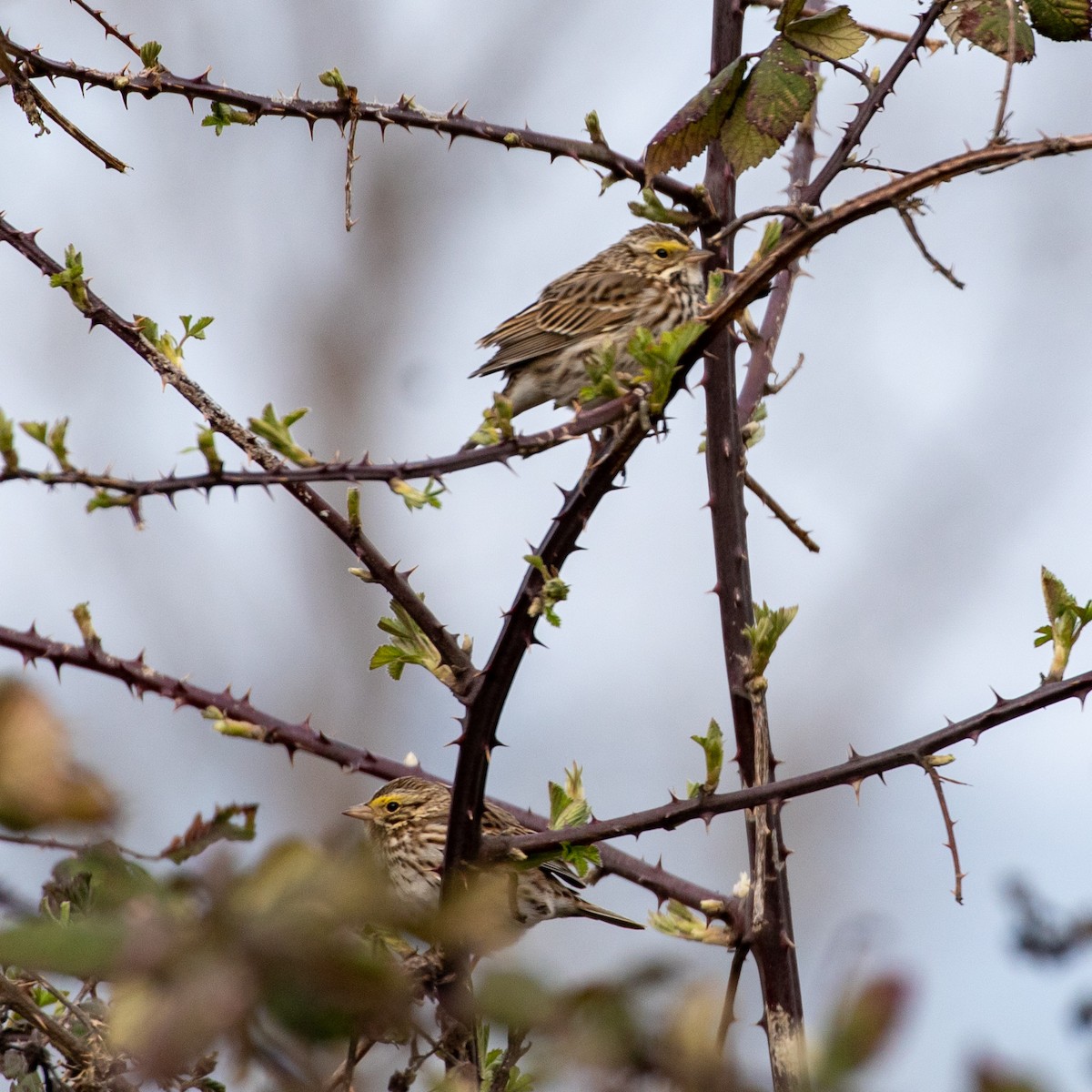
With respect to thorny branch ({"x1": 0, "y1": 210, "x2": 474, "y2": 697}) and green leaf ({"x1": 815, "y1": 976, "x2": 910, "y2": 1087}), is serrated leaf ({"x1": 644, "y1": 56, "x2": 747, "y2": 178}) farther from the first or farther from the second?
green leaf ({"x1": 815, "y1": 976, "x2": 910, "y2": 1087})

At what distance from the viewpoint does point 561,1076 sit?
0.79 m

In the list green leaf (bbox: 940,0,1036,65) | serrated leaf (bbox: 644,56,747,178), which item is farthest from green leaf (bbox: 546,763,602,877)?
green leaf (bbox: 940,0,1036,65)

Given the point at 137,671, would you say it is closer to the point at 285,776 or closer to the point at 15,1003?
the point at 15,1003

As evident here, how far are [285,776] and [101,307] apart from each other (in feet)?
32.4

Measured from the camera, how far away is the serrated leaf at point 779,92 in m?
2.39

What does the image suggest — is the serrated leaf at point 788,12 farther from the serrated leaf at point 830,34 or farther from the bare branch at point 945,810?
the bare branch at point 945,810

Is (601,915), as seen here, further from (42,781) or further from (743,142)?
(42,781)

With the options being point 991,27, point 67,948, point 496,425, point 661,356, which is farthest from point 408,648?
point 67,948

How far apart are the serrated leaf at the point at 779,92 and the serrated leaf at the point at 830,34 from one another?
0.08 feet

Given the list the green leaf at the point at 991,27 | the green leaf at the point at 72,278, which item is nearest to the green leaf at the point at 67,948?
the green leaf at the point at 72,278

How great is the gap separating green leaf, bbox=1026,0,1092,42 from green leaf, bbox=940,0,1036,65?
2 cm

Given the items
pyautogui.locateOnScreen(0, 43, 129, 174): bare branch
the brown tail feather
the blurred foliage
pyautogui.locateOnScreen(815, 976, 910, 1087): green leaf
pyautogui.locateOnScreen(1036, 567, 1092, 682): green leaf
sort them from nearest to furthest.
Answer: pyautogui.locateOnScreen(815, 976, 910, 1087): green leaf, the blurred foliage, pyautogui.locateOnScreen(1036, 567, 1092, 682): green leaf, pyautogui.locateOnScreen(0, 43, 129, 174): bare branch, the brown tail feather

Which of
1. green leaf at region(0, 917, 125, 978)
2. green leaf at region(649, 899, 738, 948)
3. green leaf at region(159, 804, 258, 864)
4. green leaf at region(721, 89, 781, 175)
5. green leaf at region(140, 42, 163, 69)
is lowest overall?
green leaf at region(0, 917, 125, 978)

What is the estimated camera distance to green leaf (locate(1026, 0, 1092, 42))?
7.75 feet
